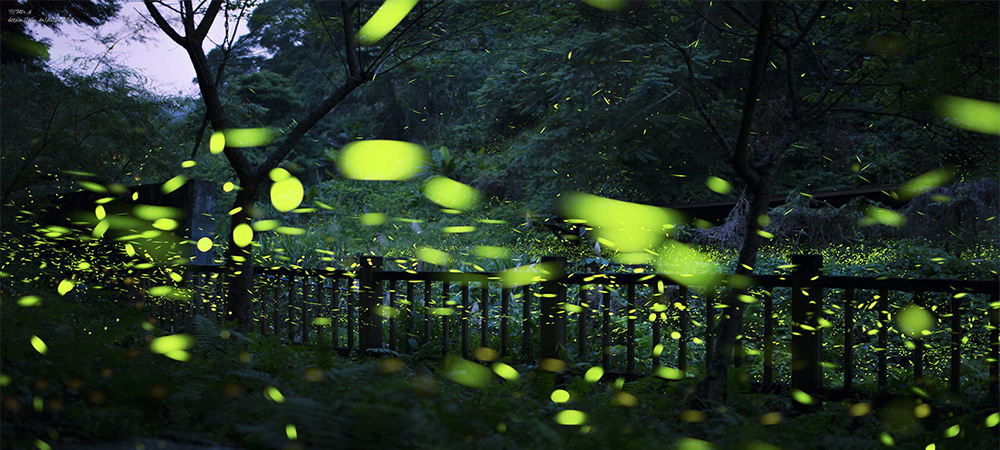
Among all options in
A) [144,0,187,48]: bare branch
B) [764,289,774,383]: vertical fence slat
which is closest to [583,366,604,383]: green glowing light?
[764,289,774,383]: vertical fence slat

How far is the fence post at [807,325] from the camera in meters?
4.00

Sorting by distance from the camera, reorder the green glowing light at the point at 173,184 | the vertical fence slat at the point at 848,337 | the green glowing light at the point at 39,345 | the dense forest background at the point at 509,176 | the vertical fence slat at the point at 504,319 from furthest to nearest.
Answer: the green glowing light at the point at 173,184 → the vertical fence slat at the point at 504,319 → the vertical fence slat at the point at 848,337 → the green glowing light at the point at 39,345 → the dense forest background at the point at 509,176

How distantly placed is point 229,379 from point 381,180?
18644mm

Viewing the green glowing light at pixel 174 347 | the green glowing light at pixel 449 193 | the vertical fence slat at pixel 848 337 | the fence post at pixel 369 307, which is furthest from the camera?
the green glowing light at pixel 449 193

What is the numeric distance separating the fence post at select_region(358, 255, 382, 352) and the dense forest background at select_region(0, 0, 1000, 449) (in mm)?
470

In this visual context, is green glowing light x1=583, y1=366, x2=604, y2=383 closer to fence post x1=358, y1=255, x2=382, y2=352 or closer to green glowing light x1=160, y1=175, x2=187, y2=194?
fence post x1=358, y1=255, x2=382, y2=352

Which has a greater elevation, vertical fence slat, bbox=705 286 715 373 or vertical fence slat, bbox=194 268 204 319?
vertical fence slat, bbox=705 286 715 373

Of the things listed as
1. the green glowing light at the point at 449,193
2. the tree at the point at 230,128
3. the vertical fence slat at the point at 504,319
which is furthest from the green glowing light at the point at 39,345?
the green glowing light at the point at 449,193

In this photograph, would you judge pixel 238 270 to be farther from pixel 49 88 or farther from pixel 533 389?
pixel 49 88

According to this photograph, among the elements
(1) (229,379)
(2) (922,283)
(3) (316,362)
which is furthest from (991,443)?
(1) (229,379)

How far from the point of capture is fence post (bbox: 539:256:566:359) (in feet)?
15.6

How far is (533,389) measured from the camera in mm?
3961

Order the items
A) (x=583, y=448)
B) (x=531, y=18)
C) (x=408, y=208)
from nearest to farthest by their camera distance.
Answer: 1. (x=583, y=448)
2. (x=531, y=18)
3. (x=408, y=208)

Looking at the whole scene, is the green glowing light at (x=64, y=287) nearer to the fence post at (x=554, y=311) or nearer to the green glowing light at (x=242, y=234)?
the green glowing light at (x=242, y=234)
